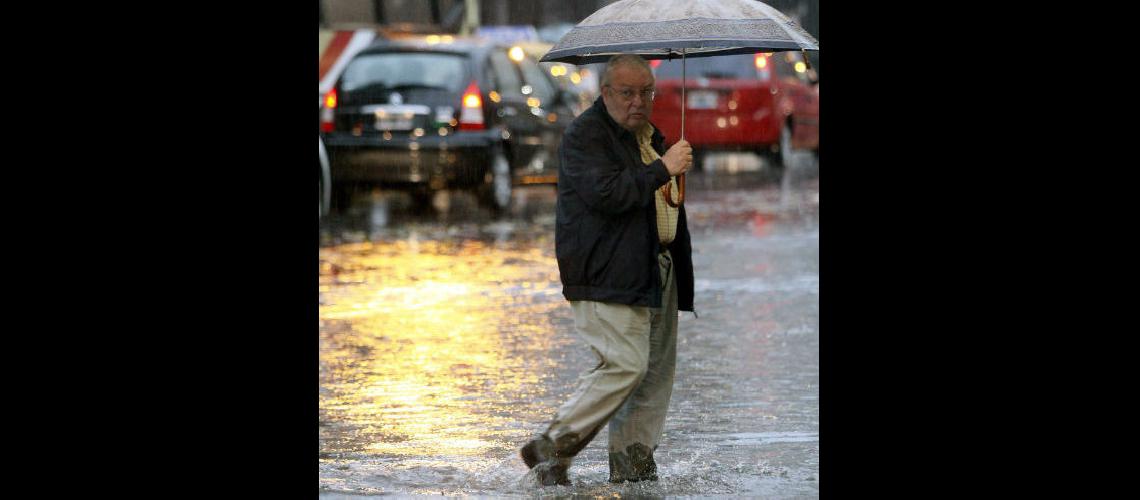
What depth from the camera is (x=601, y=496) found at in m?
5.89

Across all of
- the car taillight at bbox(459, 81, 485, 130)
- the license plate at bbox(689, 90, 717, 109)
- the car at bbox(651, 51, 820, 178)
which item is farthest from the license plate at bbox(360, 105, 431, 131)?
the license plate at bbox(689, 90, 717, 109)

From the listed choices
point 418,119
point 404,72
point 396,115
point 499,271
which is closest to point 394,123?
point 396,115

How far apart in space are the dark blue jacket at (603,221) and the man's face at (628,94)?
34 millimetres

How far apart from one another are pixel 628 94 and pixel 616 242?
17.9 inches

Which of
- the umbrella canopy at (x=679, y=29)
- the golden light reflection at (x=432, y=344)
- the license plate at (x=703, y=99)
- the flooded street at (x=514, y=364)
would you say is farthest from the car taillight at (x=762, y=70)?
the umbrella canopy at (x=679, y=29)

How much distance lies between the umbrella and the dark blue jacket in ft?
0.57

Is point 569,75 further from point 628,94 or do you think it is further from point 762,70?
point 628,94

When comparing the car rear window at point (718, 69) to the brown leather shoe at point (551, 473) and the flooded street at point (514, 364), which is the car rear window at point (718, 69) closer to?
the flooded street at point (514, 364)

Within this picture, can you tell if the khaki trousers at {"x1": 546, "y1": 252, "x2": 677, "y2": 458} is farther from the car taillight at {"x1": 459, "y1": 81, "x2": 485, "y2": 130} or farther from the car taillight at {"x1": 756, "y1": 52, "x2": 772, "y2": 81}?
the car taillight at {"x1": 756, "y1": 52, "x2": 772, "y2": 81}

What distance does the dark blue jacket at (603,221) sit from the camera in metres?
5.61

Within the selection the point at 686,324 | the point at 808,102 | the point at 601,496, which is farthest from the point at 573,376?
the point at 808,102

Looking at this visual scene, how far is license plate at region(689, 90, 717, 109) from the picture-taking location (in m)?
23.3
